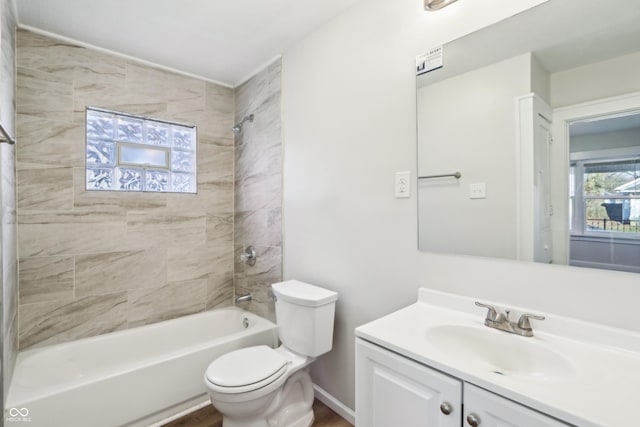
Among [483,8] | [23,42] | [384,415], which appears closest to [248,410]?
[384,415]

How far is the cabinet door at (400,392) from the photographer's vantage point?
2.95 feet

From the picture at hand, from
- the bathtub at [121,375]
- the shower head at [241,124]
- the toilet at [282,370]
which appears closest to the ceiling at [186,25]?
the shower head at [241,124]

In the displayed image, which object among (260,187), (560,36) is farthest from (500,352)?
(260,187)

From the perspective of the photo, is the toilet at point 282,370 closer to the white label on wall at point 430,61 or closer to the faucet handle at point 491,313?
the faucet handle at point 491,313

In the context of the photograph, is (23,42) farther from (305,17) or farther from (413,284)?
(413,284)

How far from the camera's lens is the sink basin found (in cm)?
98

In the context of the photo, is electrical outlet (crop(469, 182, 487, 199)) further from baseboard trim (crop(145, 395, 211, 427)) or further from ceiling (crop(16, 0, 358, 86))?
baseboard trim (crop(145, 395, 211, 427))

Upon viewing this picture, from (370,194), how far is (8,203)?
1.96m

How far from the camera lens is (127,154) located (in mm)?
2379

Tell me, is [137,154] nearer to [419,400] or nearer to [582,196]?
[419,400]

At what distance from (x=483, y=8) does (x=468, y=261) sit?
1072 mm

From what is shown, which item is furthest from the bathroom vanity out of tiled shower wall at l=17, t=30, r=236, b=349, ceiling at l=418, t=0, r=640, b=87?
tiled shower wall at l=17, t=30, r=236, b=349

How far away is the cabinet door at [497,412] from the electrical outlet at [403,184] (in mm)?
890

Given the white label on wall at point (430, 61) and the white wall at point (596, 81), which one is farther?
the white label on wall at point (430, 61)
